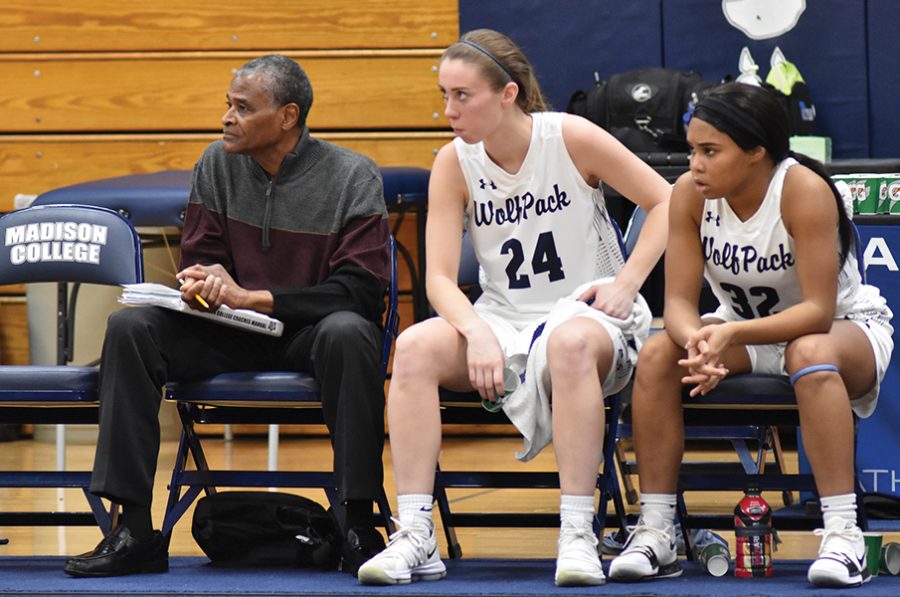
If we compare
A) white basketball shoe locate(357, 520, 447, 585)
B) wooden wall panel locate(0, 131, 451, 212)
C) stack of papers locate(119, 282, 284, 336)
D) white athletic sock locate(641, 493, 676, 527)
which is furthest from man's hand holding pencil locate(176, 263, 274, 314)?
wooden wall panel locate(0, 131, 451, 212)

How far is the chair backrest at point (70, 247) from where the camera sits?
3.33 metres

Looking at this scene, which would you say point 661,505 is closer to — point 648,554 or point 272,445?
point 648,554

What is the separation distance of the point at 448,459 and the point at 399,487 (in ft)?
6.54

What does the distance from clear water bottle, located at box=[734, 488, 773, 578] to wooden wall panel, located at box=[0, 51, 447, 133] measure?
2959mm

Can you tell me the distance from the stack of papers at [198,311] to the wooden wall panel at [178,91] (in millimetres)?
2534

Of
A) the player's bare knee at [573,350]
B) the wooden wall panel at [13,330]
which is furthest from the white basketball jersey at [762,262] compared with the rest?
the wooden wall panel at [13,330]

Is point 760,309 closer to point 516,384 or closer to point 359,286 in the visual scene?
point 516,384

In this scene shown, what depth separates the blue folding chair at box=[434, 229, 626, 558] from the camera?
2922 mm

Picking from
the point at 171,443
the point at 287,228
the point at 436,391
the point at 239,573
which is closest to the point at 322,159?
the point at 287,228

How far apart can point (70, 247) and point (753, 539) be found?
1791 millimetres

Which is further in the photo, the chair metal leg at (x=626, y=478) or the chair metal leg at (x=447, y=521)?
the chair metal leg at (x=626, y=478)

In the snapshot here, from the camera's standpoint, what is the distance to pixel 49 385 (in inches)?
117

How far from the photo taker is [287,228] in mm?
3209

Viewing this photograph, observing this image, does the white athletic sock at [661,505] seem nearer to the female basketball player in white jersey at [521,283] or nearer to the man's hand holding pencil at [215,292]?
the female basketball player in white jersey at [521,283]
